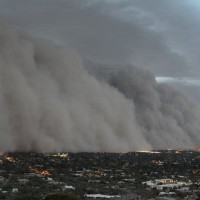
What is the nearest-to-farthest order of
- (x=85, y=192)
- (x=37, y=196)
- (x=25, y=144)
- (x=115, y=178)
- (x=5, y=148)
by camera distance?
(x=37, y=196)
(x=85, y=192)
(x=115, y=178)
(x=5, y=148)
(x=25, y=144)

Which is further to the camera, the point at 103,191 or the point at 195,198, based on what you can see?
the point at 103,191

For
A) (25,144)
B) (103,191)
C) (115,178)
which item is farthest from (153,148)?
(103,191)

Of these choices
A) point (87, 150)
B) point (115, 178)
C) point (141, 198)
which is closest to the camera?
point (141, 198)

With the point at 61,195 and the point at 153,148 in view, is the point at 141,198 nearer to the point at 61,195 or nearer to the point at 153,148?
the point at 61,195

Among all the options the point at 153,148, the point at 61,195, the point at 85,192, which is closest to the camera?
the point at 61,195

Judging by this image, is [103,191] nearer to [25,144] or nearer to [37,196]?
[37,196]

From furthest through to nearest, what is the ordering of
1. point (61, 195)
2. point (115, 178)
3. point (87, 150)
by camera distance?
point (87, 150), point (115, 178), point (61, 195)

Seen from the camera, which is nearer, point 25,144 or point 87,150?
point 25,144

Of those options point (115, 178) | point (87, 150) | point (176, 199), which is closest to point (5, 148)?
point (87, 150)
